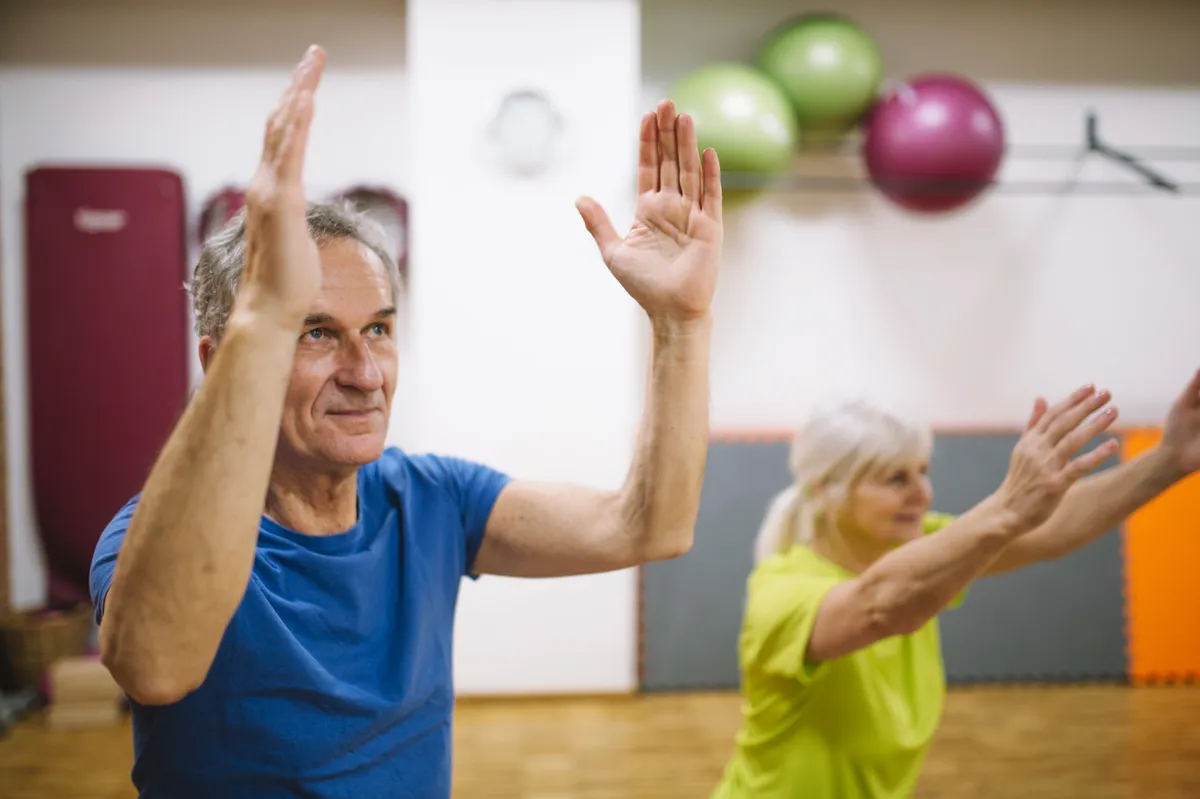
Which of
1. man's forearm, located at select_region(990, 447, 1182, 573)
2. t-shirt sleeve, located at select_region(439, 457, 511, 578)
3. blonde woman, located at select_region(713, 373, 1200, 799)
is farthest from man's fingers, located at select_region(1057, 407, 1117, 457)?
t-shirt sleeve, located at select_region(439, 457, 511, 578)

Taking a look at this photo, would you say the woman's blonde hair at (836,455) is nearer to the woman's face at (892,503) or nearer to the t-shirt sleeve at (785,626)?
the woman's face at (892,503)

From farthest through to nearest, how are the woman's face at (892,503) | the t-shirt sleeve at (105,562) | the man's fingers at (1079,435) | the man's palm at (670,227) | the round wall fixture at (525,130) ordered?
the round wall fixture at (525,130) < the woman's face at (892,503) < the man's fingers at (1079,435) < the man's palm at (670,227) < the t-shirt sleeve at (105,562)

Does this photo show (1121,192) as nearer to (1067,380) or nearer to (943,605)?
(1067,380)

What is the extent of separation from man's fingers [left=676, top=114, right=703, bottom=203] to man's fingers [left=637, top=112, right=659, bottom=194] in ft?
0.11

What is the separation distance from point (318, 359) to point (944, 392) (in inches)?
142

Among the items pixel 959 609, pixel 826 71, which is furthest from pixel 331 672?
pixel 959 609

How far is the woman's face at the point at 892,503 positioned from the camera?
1.66m

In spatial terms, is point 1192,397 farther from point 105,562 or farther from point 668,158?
point 105,562

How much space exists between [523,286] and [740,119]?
1011mm

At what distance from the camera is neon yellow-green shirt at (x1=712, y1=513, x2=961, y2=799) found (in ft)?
4.83

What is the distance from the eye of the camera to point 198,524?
2.35ft

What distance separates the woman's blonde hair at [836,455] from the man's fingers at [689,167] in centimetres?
74

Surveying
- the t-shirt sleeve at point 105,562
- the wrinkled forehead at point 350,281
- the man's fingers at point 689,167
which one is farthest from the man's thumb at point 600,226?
the t-shirt sleeve at point 105,562

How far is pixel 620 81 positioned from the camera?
11.4 feet
